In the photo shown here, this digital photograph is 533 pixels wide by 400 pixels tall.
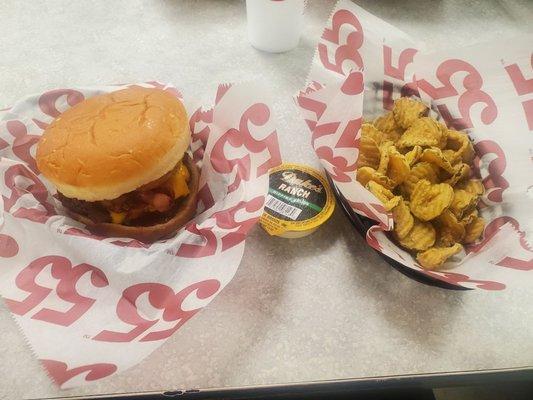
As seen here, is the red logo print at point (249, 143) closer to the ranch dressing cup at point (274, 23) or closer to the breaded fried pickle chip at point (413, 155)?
the breaded fried pickle chip at point (413, 155)

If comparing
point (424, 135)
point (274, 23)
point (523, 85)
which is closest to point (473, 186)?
point (424, 135)

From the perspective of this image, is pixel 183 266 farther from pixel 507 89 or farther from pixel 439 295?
pixel 507 89

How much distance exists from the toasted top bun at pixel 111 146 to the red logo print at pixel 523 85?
0.74 meters

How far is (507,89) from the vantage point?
103 cm

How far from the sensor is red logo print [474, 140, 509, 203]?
0.97 meters

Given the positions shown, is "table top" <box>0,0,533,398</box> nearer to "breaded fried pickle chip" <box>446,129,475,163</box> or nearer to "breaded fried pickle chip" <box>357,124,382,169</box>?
"breaded fried pickle chip" <box>357,124,382,169</box>

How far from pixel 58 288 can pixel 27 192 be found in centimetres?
25

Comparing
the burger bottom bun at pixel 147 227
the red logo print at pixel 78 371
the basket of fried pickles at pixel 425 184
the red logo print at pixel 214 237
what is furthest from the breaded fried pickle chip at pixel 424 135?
the red logo print at pixel 78 371

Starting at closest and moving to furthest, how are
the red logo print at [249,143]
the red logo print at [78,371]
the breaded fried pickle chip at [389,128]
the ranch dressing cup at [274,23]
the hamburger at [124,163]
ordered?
the red logo print at [78,371] → the hamburger at [124,163] → the red logo print at [249,143] → the breaded fried pickle chip at [389,128] → the ranch dressing cup at [274,23]

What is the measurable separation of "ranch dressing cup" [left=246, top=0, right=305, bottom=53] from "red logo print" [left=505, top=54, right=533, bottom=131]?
0.68 m

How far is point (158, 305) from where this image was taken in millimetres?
832

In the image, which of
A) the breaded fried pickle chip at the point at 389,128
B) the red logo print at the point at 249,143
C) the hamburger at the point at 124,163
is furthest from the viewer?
the breaded fried pickle chip at the point at 389,128

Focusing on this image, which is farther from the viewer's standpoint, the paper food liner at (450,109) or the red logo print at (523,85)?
the red logo print at (523,85)

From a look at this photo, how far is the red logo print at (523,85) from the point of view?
100 cm
